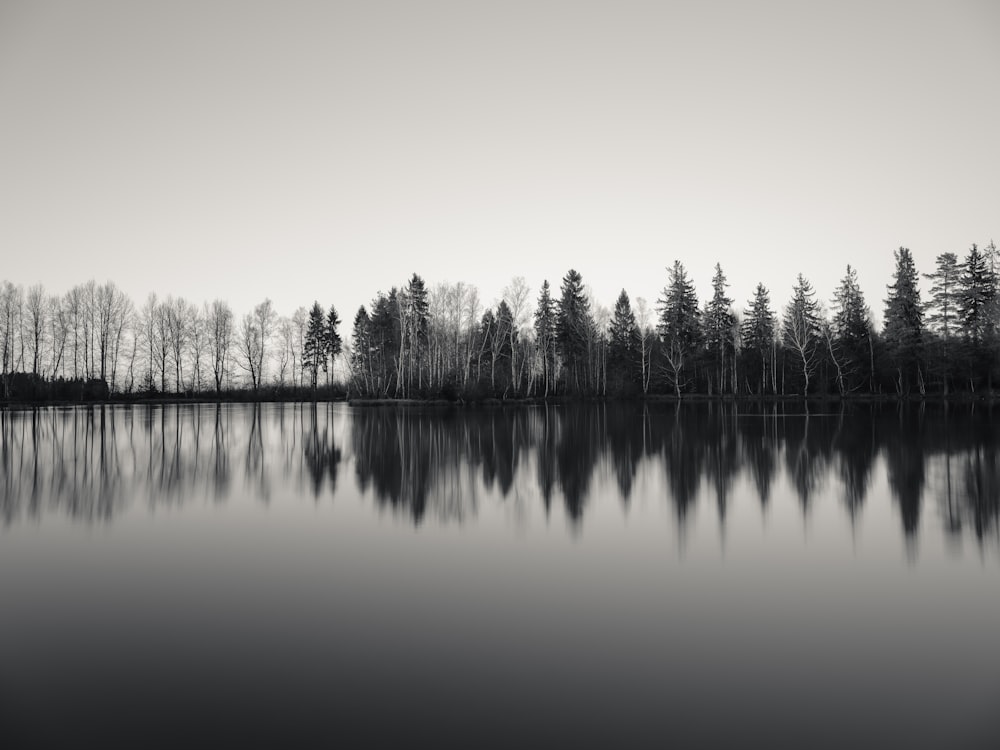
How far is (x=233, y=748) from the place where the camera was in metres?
3.44

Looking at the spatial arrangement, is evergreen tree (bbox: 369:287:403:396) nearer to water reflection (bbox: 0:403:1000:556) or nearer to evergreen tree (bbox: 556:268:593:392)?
evergreen tree (bbox: 556:268:593:392)

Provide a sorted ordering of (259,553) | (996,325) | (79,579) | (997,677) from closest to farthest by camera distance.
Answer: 1. (997,677)
2. (79,579)
3. (259,553)
4. (996,325)

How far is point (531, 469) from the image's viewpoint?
47.0 feet

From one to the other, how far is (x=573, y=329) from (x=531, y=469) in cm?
5101

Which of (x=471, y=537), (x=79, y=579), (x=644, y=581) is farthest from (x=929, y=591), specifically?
(x=79, y=579)

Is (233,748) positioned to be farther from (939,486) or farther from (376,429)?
(376,429)

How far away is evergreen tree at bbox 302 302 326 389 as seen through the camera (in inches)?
2943

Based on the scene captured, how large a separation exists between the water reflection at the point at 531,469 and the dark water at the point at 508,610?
0.48 feet

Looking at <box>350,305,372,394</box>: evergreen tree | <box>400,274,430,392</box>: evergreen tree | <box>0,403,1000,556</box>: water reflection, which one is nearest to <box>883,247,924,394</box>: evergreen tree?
<box>0,403,1000,556</box>: water reflection

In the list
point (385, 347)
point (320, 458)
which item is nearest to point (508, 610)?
point (320, 458)

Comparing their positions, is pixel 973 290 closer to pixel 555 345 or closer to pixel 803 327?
pixel 803 327

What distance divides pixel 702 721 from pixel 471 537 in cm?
495

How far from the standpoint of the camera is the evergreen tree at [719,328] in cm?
6506

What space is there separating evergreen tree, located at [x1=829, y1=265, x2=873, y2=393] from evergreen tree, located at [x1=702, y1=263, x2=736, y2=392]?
32.3ft
